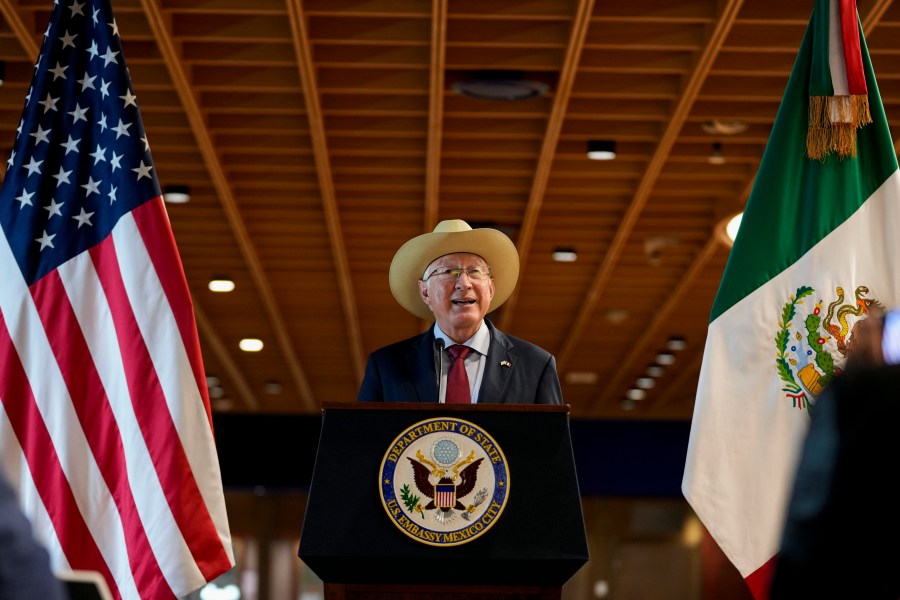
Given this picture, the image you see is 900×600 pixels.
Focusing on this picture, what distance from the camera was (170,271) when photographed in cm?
443

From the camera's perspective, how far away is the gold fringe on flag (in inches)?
172

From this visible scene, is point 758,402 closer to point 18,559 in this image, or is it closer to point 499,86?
point 18,559

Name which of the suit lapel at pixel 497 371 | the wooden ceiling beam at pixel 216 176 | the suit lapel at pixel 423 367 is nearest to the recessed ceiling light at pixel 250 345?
the wooden ceiling beam at pixel 216 176

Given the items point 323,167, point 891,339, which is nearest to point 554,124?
point 323,167

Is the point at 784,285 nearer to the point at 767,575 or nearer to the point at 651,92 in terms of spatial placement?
the point at 767,575

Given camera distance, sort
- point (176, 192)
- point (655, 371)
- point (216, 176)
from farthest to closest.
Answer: point (655, 371) → point (176, 192) → point (216, 176)

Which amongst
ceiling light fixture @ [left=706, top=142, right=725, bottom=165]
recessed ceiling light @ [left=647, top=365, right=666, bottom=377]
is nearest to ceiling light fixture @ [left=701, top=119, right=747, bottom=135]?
ceiling light fixture @ [left=706, top=142, right=725, bottom=165]

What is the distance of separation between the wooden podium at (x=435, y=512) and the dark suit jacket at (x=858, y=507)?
1.50 m

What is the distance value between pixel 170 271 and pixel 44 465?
0.74 metres

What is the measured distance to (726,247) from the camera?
11.4 meters

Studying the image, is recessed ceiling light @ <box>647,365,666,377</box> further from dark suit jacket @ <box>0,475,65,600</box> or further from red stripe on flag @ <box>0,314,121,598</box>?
dark suit jacket @ <box>0,475,65,600</box>

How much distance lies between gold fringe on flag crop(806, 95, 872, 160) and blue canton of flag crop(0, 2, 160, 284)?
220cm

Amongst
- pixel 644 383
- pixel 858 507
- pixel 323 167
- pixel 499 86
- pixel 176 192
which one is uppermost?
pixel 644 383

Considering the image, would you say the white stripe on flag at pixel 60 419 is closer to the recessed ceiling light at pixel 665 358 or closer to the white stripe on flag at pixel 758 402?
the white stripe on flag at pixel 758 402
